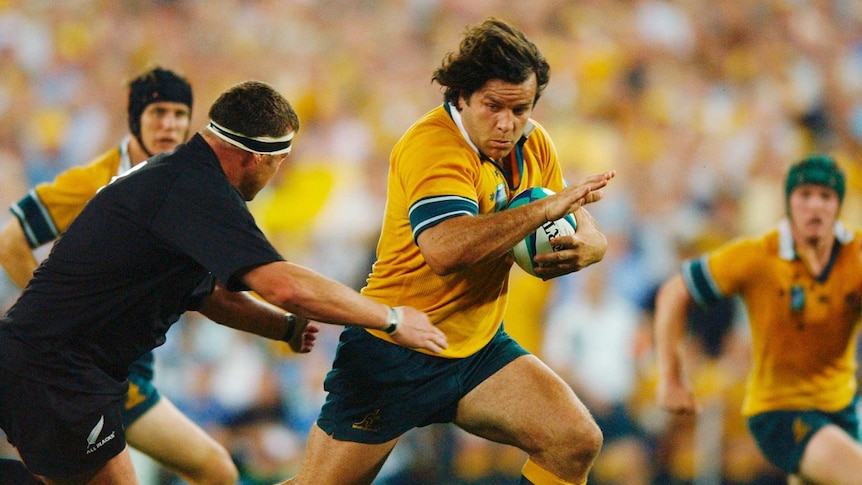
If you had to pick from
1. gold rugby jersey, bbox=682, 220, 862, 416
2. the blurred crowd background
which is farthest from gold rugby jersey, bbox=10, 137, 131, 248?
gold rugby jersey, bbox=682, 220, 862, 416

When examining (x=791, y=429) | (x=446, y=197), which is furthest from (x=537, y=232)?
(x=791, y=429)

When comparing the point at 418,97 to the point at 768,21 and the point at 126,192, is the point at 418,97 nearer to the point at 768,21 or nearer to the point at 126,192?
the point at 768,21

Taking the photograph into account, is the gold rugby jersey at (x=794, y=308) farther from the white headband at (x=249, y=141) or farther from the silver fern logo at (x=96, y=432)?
the silver fern logo at (x=96, y=432)

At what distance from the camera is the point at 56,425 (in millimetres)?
3832

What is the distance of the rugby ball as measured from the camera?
13.6 ft

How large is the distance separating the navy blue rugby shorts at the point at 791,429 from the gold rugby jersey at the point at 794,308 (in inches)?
1.8

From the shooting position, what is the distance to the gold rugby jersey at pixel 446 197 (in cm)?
407

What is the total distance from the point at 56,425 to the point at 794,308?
154 inches

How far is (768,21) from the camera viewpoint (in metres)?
10.2

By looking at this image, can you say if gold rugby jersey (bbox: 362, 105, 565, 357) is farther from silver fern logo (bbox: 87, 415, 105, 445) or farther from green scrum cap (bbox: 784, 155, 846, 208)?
green scrum cap (bbox: 784, 155, 846, 208)

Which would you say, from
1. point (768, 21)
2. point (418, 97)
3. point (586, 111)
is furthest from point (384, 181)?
point (768, 21)

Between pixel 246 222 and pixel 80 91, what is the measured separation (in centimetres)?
736

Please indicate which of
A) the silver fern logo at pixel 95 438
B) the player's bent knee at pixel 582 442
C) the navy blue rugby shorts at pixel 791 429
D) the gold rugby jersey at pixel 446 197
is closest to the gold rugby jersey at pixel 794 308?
the navy blue rugby shorts at pixel 791 429

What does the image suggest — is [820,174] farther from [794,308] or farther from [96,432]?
[96,432]
